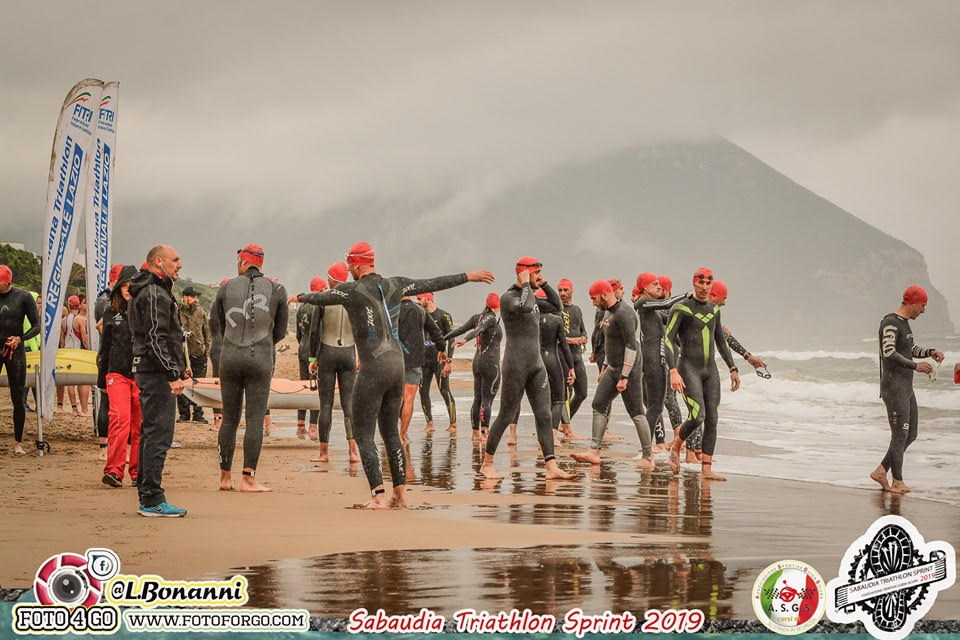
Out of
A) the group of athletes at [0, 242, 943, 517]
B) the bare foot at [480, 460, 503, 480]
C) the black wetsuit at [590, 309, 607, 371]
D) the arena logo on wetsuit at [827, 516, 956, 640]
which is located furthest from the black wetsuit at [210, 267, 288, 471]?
the black wetsuit at [590, 309, 607, 371]

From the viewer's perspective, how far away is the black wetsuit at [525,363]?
9875 mm

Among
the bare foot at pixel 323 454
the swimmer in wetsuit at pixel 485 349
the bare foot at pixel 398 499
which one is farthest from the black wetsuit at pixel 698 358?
the bare foot at pixel 323 454

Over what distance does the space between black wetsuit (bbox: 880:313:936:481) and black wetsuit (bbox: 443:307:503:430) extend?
16.3 feet

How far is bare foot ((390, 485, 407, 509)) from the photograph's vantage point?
790 centimetres

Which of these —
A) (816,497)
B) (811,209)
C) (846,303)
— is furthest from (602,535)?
(846,303)

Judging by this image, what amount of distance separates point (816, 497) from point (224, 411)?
531 cm

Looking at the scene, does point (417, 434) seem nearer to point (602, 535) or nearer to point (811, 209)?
point (602, 535)

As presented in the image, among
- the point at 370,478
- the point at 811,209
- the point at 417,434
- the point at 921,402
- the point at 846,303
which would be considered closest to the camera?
the point at 370,478

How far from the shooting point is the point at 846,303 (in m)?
62.3

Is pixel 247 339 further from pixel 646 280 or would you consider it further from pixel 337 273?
pixel 646 280

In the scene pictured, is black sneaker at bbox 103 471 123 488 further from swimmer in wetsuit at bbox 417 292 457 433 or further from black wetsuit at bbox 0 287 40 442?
swimmer in wetsuit at bbox 417 292 457 433

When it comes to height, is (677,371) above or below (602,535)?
above

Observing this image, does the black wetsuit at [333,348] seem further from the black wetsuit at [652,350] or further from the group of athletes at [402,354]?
the black wetsuit at [652,350]

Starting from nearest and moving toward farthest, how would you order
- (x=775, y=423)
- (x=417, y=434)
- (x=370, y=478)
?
(x=370, y=478)
(x=417, y=434)
(x=775, y=423)
